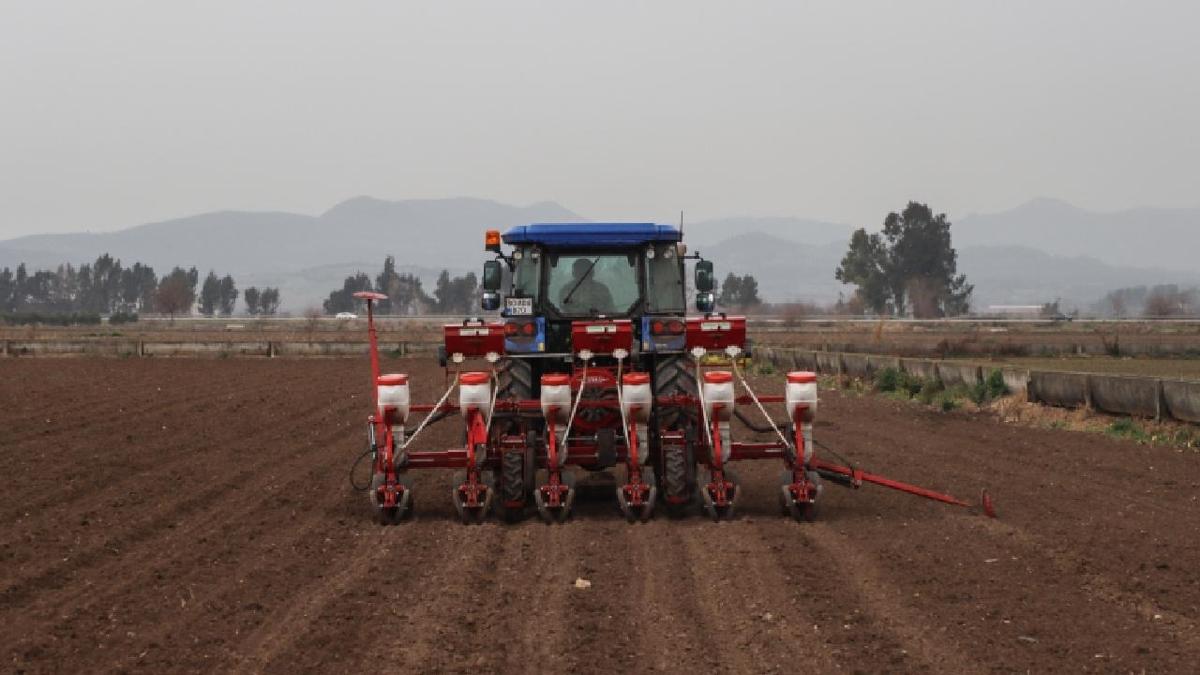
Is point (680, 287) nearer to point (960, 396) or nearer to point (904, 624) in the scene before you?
point (904, 624)

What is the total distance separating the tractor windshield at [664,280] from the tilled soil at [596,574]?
2.08 metres

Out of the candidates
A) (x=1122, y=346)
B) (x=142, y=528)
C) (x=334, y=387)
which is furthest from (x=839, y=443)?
(x=1122, y=346)

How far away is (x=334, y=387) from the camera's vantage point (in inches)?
1099

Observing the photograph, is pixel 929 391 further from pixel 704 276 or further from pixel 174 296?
pixel 174 296

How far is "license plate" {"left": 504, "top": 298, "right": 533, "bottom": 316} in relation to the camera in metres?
12.5

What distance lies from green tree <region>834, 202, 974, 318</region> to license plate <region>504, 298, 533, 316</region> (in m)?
103

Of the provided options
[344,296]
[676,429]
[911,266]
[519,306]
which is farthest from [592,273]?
[344,296]

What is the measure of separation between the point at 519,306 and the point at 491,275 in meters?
0.67

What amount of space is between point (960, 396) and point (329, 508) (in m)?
13.9

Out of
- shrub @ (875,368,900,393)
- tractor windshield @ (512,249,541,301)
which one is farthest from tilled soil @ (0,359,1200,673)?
shrub @ (875,368,900,393)

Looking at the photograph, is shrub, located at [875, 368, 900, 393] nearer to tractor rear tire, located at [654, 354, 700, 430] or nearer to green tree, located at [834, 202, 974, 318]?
tractor rear tire, located at [654, 354, 700, 430]

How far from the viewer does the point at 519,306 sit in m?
12.5

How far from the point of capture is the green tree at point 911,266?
372ft

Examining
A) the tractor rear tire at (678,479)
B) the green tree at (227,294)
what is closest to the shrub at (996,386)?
the tractor rear tire at (678,479)
